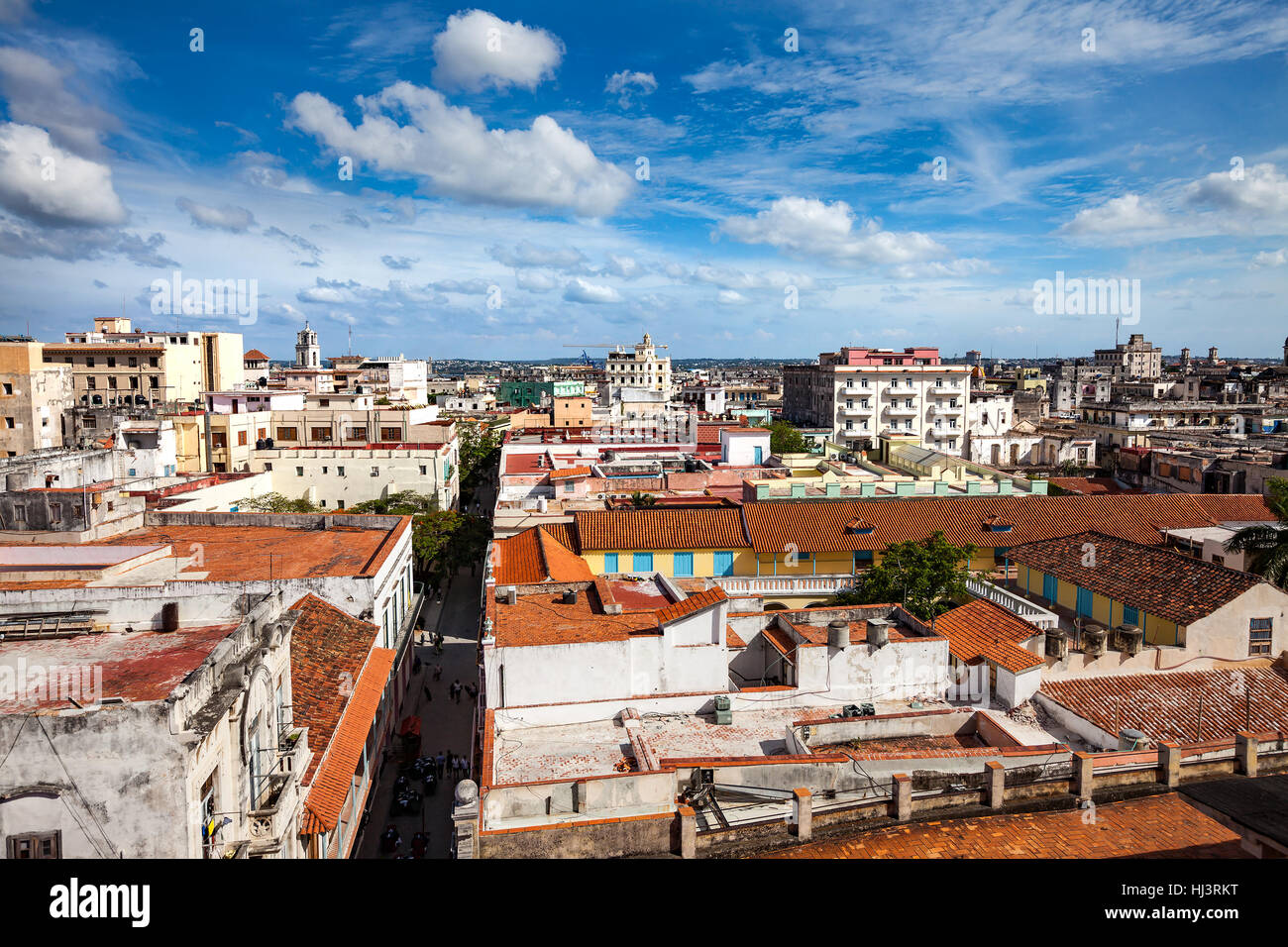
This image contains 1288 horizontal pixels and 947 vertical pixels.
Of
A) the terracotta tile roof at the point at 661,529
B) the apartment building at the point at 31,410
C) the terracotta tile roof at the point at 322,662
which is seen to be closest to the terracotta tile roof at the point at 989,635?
the terracotta tile roof at the point at 661,529

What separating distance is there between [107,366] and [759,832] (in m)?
83.9

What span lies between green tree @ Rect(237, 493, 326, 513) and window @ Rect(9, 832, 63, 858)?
3307 cm

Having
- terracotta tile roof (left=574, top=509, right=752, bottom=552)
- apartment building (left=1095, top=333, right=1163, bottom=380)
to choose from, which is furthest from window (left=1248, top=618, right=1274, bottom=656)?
apartment building (left=1095, top=333, right=1163, bottom=380)

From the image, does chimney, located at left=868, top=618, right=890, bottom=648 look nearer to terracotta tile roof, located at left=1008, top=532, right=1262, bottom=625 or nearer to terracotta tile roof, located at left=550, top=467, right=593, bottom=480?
terracotta tile roof, located at left=1008, top=532, right=1262, bottom=625

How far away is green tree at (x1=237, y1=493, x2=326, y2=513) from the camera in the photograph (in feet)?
134

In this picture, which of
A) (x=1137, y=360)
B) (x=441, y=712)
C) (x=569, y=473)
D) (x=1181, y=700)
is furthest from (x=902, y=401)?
(x=1137, y=360)

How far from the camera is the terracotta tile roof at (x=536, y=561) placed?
24.9 metres

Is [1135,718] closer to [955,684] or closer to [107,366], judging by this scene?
[955,684]

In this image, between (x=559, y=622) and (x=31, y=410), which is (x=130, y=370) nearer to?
(x=31, y=410)

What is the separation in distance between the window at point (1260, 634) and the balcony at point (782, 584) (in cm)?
1128

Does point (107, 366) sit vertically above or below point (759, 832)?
above

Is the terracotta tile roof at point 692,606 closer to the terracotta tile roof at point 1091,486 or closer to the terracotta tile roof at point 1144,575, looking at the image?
the terracotta tile roof at point 1144,575
